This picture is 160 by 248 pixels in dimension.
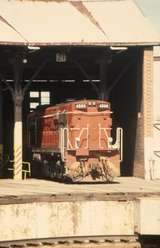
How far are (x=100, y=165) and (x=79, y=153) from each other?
123 centimetres

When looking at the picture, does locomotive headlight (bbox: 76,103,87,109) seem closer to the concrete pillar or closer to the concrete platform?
the concrete pillar

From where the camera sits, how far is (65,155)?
92.5 feet

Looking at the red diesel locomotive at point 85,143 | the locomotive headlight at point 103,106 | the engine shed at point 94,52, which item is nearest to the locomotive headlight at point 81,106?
the red diesel locomotive at point 85,143

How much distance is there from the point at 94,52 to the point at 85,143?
699cm

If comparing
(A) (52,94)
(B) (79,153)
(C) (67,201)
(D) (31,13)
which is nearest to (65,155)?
(B) (79,153)

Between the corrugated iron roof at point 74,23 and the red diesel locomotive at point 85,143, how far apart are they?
378 cm

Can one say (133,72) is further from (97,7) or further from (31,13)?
(31,13)

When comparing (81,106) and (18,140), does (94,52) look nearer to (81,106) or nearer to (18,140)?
(81,106)

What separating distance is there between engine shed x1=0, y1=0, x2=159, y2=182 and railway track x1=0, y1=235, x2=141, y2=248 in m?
10.5

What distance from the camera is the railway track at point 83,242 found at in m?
20.6

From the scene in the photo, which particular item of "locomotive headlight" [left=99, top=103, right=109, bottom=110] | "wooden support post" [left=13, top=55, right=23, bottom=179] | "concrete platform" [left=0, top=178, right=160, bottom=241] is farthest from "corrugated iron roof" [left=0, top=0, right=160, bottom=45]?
"concrete platform" [left=0, top=178, right=160, bottom=241]

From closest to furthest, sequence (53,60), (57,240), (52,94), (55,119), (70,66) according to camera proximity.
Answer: (57,240), (55,119), (53,60), (70,66), (52,94)

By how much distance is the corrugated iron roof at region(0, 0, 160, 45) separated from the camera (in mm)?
30750

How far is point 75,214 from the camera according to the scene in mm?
21203
